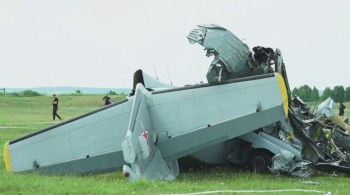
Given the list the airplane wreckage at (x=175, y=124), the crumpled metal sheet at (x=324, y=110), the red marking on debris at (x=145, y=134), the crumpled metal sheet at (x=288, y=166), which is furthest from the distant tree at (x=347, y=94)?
the red marking on debris at (x=145, y=134)

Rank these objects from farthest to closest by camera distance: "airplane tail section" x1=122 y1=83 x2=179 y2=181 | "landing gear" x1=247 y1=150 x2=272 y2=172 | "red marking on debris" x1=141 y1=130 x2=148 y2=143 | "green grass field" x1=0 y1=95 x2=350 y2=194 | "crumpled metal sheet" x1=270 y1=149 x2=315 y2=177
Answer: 1. "landing gear" x1=247 y1=150 x2=272 y2=172
2. "crumpled metal sheet" x1=270 y1=149 x2=315 y2=177
3. "red marking on debris" x1=141 y1=130 x2=148 y2=143
4. "airplane tail section" x1=122 y1=83 x2=179 y2=181
5. "green grass field" x1=0 y1=95 x2=350 y2=194

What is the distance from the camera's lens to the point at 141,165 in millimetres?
10797

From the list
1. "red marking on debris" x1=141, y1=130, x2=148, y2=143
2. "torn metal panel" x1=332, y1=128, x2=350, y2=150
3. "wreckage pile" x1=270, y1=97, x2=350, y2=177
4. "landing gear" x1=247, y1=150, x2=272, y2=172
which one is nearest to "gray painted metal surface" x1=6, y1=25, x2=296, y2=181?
"red marking on debris" x1=141, y1=130, x2=148, y2=143

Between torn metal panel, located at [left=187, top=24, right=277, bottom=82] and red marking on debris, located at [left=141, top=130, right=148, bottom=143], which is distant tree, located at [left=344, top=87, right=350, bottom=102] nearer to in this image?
torn metal panel, located at [left=187, top=24, right=277, bottom=82]

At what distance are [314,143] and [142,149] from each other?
5837 mm

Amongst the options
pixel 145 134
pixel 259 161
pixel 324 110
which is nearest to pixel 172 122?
pixel 145 134

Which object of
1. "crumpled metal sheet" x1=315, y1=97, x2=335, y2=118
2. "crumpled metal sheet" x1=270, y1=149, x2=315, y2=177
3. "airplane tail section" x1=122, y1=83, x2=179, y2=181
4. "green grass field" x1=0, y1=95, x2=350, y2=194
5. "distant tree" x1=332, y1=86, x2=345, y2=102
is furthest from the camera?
"distant tree" x1=332, y1=86, x2=345, y2=102

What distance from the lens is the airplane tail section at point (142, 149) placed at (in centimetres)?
1050

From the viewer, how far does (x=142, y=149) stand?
10.9 m

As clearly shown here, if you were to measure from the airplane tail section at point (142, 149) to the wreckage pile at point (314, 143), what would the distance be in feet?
9.34

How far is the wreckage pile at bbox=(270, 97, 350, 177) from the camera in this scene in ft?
44.3

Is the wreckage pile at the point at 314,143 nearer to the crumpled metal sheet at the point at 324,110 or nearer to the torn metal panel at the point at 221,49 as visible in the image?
the crumpled metal sheet at the point at 324,110


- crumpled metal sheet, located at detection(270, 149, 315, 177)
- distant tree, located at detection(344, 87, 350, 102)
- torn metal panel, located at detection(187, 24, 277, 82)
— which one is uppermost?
torn metal panel, located at detection(187, 24, 277, 82)

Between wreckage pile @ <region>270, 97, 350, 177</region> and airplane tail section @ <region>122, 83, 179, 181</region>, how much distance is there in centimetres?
285
